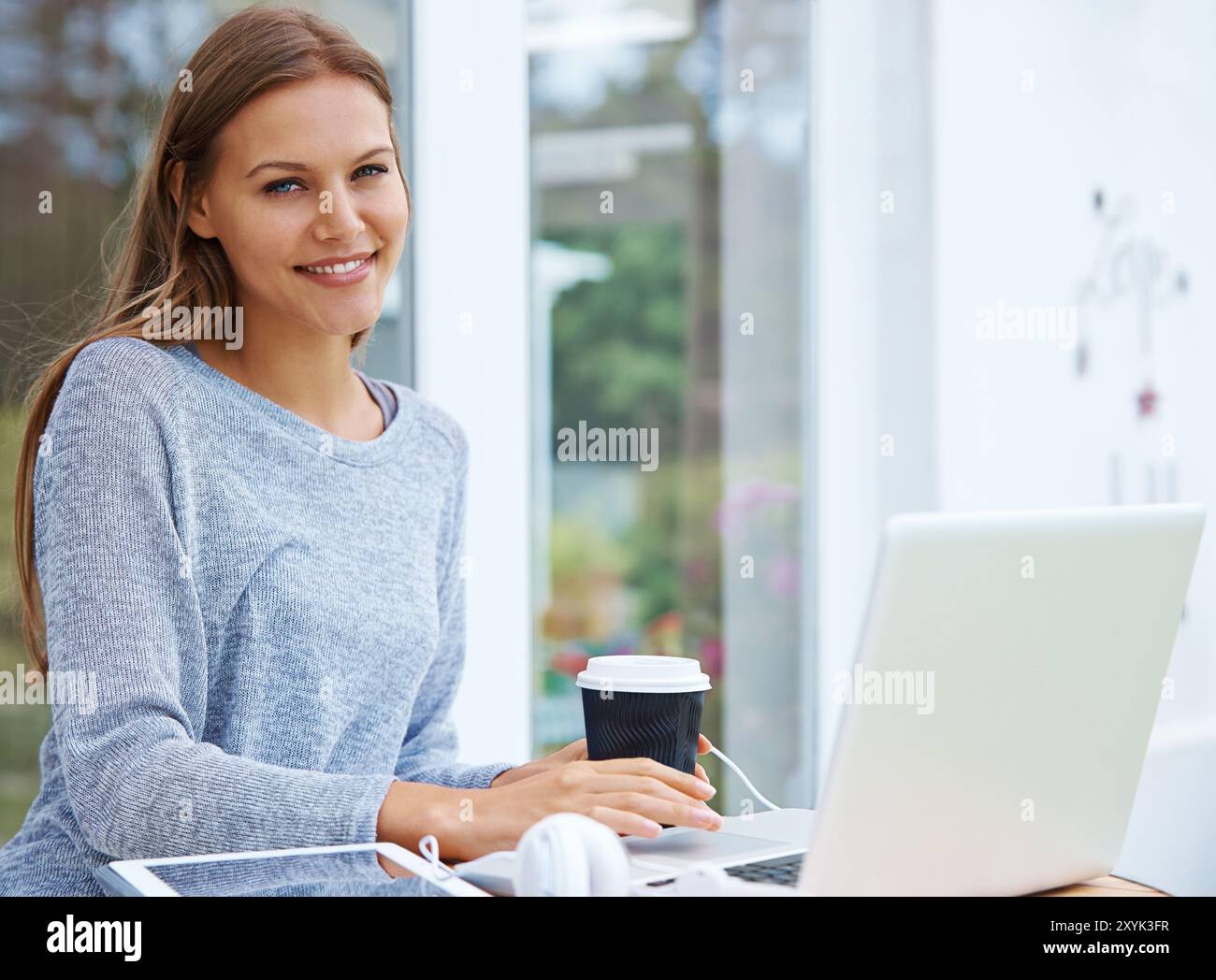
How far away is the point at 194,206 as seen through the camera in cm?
133

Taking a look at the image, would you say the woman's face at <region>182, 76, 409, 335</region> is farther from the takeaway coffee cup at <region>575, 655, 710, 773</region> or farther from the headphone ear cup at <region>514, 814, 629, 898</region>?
the headphone ear cup at <region>514, 814, 629, 898</region>

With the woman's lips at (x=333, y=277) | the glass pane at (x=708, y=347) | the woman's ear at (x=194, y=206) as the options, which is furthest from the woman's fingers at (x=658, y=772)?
the glass pane at (x=708, y=347)

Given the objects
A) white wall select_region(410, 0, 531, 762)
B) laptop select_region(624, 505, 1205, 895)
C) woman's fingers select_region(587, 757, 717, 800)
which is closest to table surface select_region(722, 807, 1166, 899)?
laptop select_region(624, 505, 1205, 895)

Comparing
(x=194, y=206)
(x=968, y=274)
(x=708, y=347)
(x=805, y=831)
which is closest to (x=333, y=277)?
(x=194, y=206)

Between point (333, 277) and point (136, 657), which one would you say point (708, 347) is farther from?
point (136, 657)

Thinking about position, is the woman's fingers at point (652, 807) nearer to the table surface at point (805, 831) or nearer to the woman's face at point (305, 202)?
the table surface at point (805, 831)

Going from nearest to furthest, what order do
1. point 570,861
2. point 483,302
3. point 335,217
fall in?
point 570,861
point 335,217
point 483,302

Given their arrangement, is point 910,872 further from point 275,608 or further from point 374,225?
point 374,225

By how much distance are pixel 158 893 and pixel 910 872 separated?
49cm

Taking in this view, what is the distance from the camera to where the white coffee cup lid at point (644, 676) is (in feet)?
3.19

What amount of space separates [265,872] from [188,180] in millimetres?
739

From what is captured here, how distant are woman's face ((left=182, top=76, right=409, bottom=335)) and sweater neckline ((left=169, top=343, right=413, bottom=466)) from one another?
0.09m

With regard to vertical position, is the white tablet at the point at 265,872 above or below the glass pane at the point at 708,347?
below
